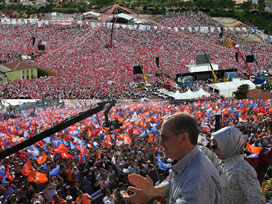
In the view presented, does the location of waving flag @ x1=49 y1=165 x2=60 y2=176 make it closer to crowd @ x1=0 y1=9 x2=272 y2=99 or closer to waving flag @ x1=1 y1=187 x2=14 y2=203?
waving flag @ x1=1 y1=187 x2=14 y2=203

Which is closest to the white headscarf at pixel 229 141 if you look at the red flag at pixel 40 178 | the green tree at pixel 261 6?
the red flag at pixel 40 178

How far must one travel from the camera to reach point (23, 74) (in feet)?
132

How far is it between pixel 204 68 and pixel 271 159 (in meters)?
34.1

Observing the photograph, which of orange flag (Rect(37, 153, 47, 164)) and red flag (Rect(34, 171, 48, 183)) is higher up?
red flag (Rect(34, 171, 48, 183))

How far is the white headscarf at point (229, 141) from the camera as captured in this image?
2.69 metres

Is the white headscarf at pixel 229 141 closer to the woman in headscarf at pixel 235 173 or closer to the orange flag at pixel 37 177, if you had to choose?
the woman in headscarf at pixel 235 173

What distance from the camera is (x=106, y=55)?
46438mm

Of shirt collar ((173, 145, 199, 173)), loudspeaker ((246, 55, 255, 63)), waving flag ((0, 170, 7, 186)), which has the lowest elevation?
loudspeaker ((246, 55, 255, 63))

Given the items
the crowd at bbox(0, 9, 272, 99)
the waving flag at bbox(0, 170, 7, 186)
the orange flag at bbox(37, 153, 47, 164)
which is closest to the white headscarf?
the waving flag at bbox(0, 170, 7, 186)

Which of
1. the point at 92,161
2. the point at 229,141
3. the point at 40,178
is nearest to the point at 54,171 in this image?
the point at 40,178

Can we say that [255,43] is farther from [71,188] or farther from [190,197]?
[190,197]

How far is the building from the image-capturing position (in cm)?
3888

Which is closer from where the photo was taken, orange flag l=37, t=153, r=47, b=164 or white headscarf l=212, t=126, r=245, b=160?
white headscarf l=212, t=126, r=245, b=160

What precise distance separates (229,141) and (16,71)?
39.6 m
